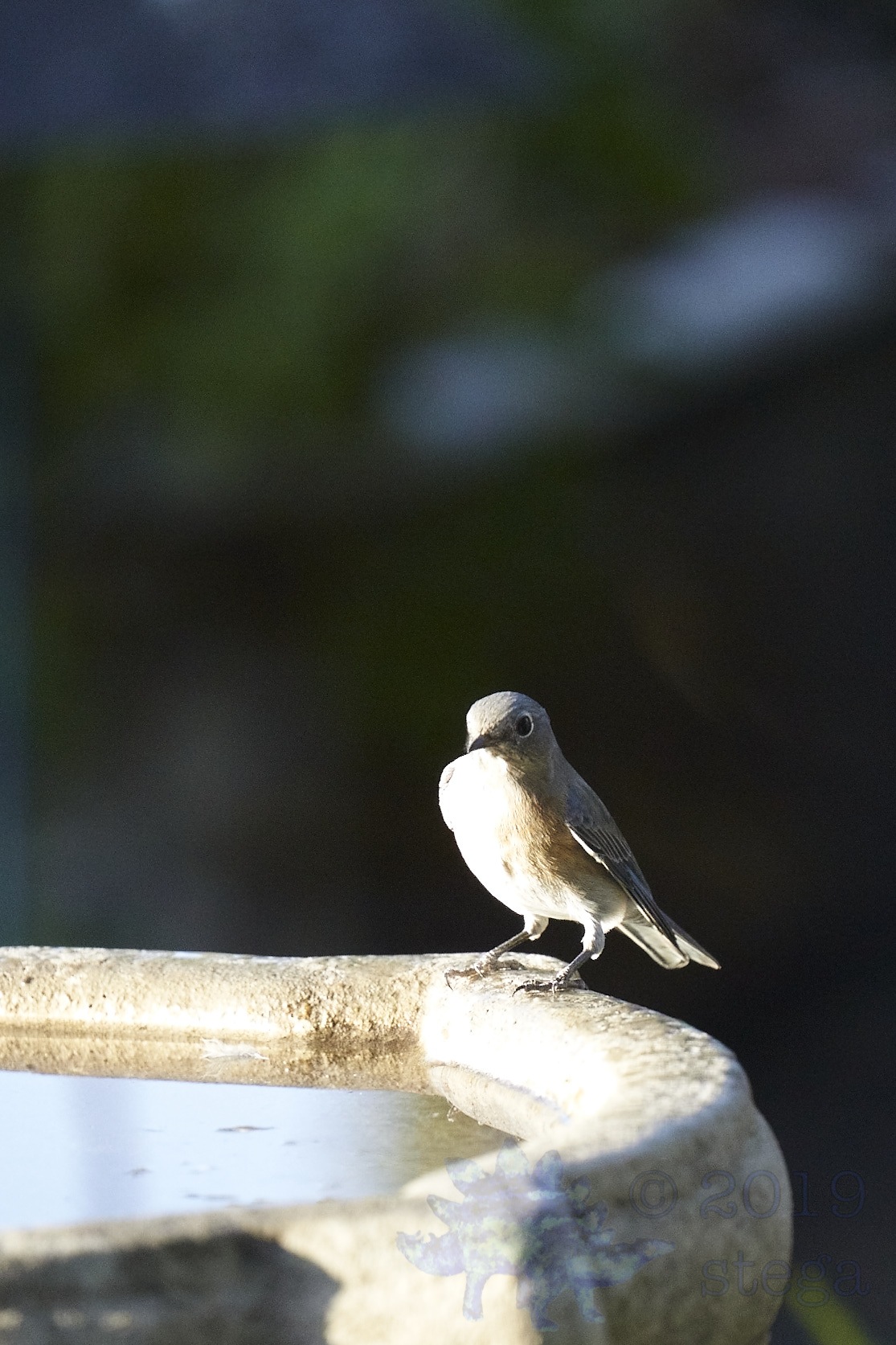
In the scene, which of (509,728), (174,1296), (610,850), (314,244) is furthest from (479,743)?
(314,244)

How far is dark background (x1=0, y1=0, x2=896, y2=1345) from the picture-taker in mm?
3764

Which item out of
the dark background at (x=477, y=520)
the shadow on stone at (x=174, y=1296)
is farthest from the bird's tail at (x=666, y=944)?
the dark background at (x=477, y=520)

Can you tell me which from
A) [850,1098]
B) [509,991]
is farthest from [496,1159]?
[850,1098]

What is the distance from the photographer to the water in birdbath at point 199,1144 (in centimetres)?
120

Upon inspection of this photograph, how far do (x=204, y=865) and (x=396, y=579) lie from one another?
961 mm

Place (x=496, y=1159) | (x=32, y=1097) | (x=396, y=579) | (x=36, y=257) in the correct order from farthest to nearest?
(x=396, y=579)
(x=36, y=257)
(x=32, y=1097)
(x=496, y=1159)

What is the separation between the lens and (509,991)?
4.99ft

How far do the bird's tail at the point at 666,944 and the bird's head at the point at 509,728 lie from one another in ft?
0.92

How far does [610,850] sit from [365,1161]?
22.5 inches

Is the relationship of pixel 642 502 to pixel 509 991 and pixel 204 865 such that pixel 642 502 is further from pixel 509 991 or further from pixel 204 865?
pixel 509 991

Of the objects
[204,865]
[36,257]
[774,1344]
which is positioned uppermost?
[36,257]

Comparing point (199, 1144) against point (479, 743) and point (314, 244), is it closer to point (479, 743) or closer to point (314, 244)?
point (479, 743)

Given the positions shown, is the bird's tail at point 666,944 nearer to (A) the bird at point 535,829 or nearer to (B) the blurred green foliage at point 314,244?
(A) the bird at point 535,829

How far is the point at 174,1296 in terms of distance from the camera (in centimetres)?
83
